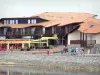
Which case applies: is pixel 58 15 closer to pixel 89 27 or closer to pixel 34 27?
pixel 34 27

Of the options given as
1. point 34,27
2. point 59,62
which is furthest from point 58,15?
point 59,62

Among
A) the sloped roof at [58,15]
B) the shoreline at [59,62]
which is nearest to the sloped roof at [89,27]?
the shoreline at [59,62]

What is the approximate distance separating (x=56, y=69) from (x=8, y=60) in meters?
13.8

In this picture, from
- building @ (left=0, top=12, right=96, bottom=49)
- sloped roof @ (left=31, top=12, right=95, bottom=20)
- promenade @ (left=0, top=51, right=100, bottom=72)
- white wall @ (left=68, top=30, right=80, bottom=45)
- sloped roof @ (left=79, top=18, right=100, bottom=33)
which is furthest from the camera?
sloped roof @ (left=31, top=12, right=95, bottom=20)

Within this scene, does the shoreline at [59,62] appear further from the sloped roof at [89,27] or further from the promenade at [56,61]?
the sloped roof at [89,27]

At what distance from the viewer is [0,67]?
57500 mm

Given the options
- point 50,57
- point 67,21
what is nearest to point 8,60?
point 50,57

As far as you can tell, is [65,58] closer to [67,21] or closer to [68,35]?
[68,35]

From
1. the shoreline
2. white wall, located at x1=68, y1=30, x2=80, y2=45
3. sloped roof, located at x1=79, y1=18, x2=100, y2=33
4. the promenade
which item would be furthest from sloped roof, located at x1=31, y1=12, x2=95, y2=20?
the shoreline

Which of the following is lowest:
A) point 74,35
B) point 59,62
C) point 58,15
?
point 59,62

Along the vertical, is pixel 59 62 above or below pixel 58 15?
below

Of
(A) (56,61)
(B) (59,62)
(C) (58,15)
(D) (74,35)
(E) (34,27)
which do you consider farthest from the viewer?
(C) (58,15)

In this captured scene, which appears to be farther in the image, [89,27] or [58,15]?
[58,15]

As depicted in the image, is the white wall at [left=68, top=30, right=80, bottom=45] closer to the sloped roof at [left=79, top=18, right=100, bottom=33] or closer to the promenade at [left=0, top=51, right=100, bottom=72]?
the sloped roof at [left=79, top=18, right=100, bottom=33]
